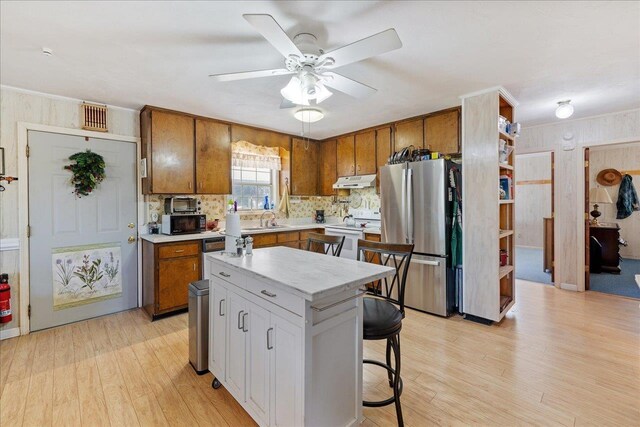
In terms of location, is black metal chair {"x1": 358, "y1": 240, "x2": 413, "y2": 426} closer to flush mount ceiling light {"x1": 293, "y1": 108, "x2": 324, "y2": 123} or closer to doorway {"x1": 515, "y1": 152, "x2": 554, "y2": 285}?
flush mount ceiling light {"x1": 293, "y1": 108, "x2": 324, "y2": 123}

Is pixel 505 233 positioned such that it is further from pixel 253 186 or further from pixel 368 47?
pixel 253 186

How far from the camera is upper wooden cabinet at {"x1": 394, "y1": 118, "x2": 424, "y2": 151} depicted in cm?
392

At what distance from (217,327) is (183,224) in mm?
1935

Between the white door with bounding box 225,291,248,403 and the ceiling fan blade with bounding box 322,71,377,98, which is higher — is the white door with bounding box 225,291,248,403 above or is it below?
below

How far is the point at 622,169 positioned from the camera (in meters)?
6.34

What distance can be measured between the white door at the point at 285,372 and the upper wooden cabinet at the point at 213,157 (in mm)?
2941

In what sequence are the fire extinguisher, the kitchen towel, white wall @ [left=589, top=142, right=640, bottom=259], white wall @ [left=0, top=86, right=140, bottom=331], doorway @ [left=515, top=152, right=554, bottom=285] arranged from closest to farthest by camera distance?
the kitchen towel
the fire extinguisher
white wall @ [left=0, top=86, right=140, bottom=331]
white wall @ [left=589, top=142, right=640, bottom=259]
doorway @ [left=515, top=152, right=554, bottom=285]

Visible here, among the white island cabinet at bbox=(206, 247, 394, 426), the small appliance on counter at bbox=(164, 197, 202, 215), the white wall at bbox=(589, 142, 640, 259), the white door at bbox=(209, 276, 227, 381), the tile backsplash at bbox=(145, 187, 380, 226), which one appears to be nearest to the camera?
→ the white island cabinet at bbox=(206, 247, 394, 426)

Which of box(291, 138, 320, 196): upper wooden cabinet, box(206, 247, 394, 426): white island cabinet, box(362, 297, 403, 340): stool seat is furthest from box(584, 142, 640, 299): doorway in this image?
box(206, 247, 394, 426): white island cabinet

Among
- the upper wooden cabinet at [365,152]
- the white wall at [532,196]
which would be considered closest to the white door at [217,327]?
the upper wooden cabinet at [365,152]

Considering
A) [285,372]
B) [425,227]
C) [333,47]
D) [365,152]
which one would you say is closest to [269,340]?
[285,372]

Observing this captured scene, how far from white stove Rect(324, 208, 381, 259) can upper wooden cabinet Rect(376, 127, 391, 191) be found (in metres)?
0.64

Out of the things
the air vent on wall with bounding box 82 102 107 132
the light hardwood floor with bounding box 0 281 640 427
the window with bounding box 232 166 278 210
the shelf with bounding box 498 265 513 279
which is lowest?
the light hardwood floor with bounding box 0 281 640 427

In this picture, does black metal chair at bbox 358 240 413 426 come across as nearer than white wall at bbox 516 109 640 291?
Yes
